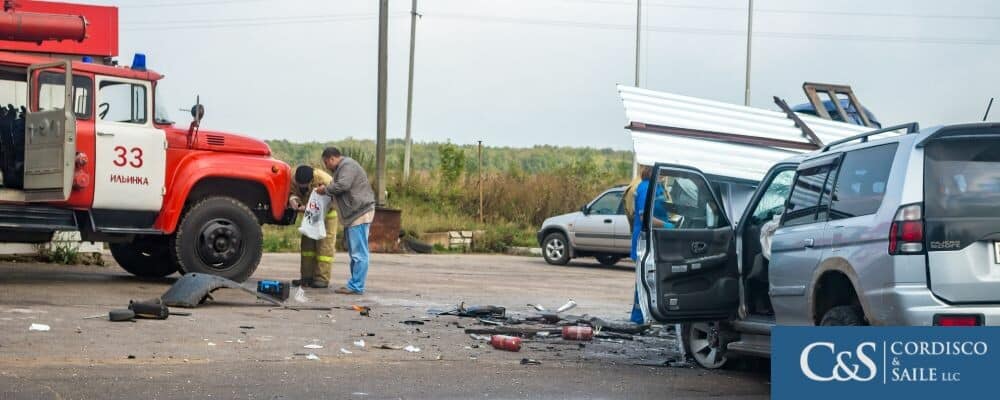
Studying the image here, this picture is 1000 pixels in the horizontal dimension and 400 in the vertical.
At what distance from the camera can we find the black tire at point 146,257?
1561 cm

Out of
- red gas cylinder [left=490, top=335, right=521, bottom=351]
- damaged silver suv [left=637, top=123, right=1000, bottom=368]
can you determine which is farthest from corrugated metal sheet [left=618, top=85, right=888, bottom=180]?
red gas cylinder [left=490, top=335, right=521, bottom=351]

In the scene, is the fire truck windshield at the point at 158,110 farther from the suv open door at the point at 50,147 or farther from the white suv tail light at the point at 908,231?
the white suv tail light at the point at 908,231

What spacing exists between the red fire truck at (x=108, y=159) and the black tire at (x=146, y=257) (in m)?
0.23

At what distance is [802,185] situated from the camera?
919cm

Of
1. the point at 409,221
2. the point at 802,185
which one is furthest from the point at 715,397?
the point at 409,221

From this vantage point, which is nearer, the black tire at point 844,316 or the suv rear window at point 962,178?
the suv rear window at point 962,178

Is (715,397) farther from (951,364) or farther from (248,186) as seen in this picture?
(248,186)

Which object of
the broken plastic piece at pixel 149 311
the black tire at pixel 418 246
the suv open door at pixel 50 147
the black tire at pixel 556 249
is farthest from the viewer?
the black tire at pixel 418 246

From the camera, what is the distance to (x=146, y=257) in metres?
16.0

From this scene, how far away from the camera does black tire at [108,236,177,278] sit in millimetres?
15609

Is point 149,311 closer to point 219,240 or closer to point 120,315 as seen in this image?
point 120,315

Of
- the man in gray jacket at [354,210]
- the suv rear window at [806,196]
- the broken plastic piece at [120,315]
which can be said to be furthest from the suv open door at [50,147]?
the suv rear window at [806,196]

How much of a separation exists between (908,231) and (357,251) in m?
8.42

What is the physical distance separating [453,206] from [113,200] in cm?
2036
